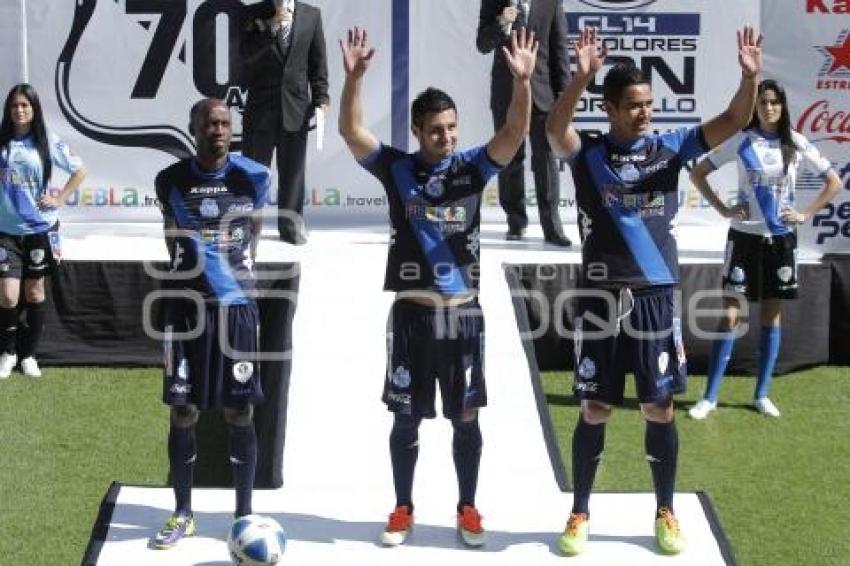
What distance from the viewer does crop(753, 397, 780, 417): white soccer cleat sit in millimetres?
9273

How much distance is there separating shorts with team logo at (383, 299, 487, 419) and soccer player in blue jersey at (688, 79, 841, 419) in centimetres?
308

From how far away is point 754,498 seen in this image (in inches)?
306

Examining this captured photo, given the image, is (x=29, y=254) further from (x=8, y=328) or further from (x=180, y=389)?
(x=180, y=389)

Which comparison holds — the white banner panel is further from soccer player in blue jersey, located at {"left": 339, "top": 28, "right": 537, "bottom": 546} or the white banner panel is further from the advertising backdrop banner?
soccer player in blue jersey, located at {"left": 339, "top": 28, "right": 537, "bottom": 546}

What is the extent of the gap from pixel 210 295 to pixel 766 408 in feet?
13.6

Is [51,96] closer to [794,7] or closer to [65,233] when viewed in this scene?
[65,233]

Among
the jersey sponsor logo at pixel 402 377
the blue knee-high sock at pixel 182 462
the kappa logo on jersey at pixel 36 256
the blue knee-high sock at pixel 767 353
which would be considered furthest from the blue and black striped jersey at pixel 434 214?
the kappa logo on jersey at pixel 36 256

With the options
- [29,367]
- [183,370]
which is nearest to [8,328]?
[29,367]

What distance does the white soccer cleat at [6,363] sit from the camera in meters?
9.66

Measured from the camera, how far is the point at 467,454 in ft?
21.2

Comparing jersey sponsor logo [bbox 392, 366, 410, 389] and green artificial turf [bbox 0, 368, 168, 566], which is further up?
jersey sponsor logo [bbox 392, 366, 410, 389]

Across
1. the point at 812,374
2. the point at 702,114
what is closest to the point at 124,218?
the point at 702,114

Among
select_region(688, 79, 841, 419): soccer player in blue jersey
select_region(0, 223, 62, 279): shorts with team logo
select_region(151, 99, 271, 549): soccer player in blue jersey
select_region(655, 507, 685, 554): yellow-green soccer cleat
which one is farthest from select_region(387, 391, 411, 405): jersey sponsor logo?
select_region(0, 223, 62, 279): shorts with team logo

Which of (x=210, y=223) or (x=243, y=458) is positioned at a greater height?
(x=210, y=223)
